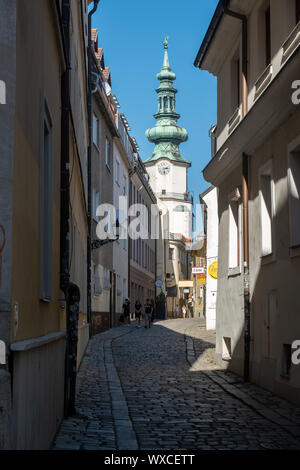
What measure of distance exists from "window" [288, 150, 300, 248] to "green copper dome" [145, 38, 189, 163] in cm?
9095

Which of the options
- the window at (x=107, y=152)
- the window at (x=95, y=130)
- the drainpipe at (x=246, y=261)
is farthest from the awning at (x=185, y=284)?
the drainpipe at (x=246, y=261)

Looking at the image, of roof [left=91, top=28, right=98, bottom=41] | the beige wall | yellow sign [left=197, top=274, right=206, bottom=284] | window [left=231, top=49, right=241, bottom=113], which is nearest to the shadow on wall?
window [left=231, top=49, right=241, bottom=113]

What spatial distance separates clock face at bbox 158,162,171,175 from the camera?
99800 mm

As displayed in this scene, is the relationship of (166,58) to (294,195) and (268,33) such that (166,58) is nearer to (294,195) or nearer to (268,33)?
(268,33)

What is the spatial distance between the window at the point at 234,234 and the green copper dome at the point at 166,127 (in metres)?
86.2

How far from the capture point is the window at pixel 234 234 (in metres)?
15.7

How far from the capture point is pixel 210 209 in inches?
1201

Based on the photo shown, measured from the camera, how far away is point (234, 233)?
16.0 meters

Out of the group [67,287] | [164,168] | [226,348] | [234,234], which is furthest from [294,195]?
[164,168]

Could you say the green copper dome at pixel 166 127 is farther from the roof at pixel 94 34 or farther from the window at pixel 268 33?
the window at pixel 268 33

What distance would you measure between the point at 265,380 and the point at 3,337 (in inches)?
333

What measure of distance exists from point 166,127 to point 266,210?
95.2 m
